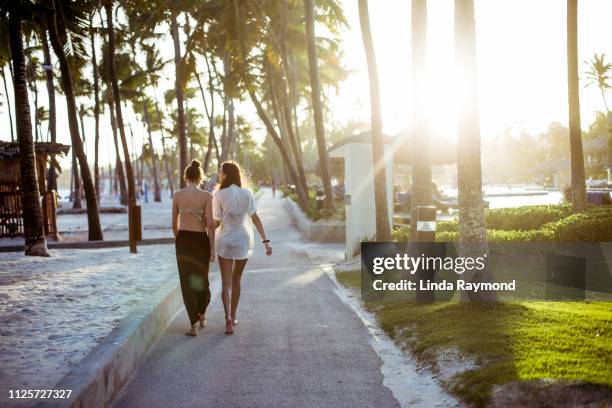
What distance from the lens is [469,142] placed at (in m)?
6.60

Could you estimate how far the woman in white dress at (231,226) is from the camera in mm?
6684

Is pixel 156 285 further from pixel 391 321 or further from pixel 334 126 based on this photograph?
pixel 334 126

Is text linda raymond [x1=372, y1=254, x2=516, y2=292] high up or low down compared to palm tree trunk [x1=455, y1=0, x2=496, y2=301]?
down

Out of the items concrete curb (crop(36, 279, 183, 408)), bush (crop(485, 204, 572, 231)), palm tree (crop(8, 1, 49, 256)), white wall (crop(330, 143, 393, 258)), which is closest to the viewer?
concrete curb (crop(36, 279, 183, 408))

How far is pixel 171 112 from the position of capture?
72812 millimetres

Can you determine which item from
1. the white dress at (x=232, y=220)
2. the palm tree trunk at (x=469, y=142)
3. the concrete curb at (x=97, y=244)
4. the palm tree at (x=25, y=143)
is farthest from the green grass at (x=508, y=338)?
the concrete curb at (x=97, y=244)

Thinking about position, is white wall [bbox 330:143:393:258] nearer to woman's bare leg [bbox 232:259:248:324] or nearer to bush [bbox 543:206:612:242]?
bush [bbox 543:206:612:242]

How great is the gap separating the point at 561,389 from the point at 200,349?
359cm

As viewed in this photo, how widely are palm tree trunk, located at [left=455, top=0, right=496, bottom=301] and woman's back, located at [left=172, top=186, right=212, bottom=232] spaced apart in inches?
115

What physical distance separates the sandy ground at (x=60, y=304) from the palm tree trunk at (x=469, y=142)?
414 cm

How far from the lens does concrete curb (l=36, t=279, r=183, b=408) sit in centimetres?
408

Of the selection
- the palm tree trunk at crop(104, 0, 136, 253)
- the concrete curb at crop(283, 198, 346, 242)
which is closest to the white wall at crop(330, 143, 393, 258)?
the concrete curb at crop(283, 198, 346, 242)

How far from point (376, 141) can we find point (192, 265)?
632 cm

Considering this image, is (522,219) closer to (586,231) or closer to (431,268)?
(586,231)
